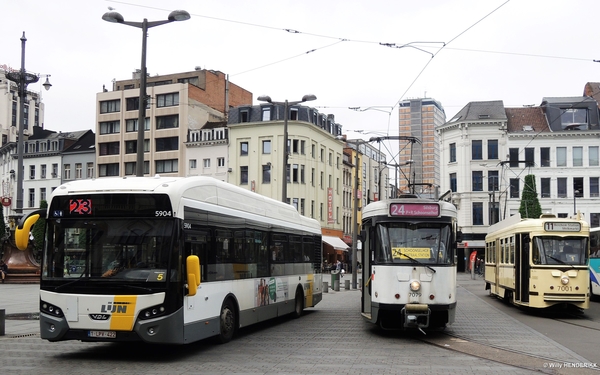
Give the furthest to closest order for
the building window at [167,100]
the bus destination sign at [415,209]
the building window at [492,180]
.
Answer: the building window at [167,100], the building window at [492,180], the bus destination sign at [415,209]

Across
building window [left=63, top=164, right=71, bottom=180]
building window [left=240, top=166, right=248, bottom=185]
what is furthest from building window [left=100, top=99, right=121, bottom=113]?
building window [left=240, top=166, right=248, bottom=185]

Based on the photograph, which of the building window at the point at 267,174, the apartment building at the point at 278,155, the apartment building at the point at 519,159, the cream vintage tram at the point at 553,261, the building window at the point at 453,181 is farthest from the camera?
the building window at the point at 453,181

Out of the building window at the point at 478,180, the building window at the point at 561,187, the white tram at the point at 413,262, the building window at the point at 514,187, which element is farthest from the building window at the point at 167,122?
the white tram at the point at 413,262

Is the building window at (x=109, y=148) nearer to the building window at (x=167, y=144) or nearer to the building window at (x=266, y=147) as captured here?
the building window at (x=167, y=144)

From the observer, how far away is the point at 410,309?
573 inches

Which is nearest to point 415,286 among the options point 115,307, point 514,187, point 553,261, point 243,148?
point 115,307

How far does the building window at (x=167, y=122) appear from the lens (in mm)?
70875

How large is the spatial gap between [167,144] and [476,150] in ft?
99.9

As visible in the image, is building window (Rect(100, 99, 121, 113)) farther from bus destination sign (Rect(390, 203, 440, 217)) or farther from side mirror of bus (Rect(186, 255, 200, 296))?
side mirror of bus (Rect(186, 255, 200, 296))

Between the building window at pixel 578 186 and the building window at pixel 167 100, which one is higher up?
the building window at pixel 167 100

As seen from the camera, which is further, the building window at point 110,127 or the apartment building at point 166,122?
the building window at point 110,127

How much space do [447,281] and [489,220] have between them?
58.1 m

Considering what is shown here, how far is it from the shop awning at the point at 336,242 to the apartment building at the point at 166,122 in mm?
12641

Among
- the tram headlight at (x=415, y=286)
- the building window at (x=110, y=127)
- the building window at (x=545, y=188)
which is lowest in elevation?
the tram headlight at (x=415, y=286)
